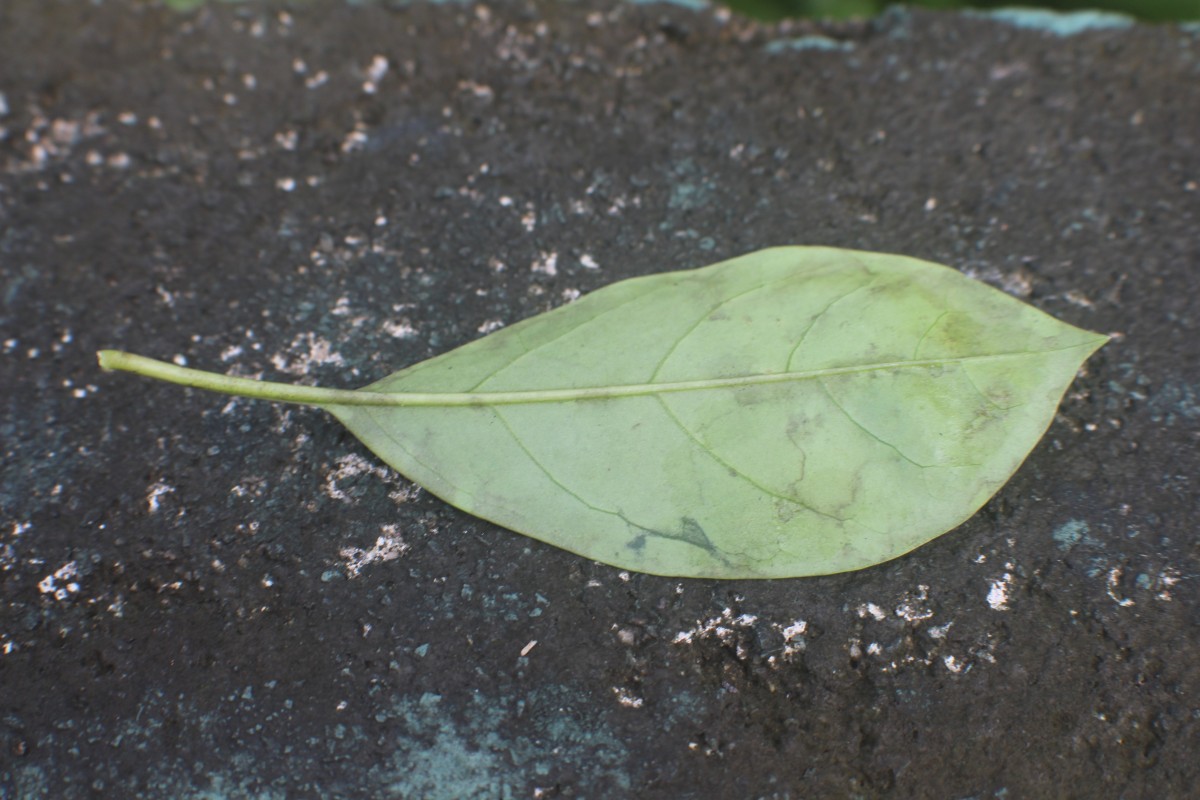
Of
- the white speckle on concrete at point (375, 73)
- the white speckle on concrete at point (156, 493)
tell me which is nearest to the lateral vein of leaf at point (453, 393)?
the white speckle on concrete at point (156, 493)

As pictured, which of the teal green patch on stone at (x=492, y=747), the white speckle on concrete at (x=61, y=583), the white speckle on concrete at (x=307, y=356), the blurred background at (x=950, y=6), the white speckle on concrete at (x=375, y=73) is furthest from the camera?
the blurred background at (x=950, y=6)

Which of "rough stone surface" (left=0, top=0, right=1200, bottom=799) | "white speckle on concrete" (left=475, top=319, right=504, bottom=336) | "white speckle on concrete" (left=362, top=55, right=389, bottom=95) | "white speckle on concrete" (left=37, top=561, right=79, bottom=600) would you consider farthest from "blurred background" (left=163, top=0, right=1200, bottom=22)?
"white speckle on concrete" (left=37, top=561, right=79, bottom=600)

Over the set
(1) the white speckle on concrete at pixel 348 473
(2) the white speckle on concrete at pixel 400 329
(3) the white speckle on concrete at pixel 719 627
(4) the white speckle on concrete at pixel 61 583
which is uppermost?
(2) the white speckle on concrete at pixel 400 329

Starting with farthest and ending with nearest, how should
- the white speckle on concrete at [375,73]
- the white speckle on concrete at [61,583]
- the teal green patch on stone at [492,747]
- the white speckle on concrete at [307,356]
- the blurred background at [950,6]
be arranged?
the blurred background at [950,6]
the white speckle on concrete at [375,73]
the white speckle on concrete at [307,356]
the white speckle on concrete at [61,583]
the teal green patch on stone at [492,747]

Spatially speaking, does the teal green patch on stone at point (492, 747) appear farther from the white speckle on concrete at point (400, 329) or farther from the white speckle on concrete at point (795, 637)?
the white speckle on concrete at point (400, 329)

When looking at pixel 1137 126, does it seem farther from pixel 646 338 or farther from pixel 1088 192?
pixel 646 338
